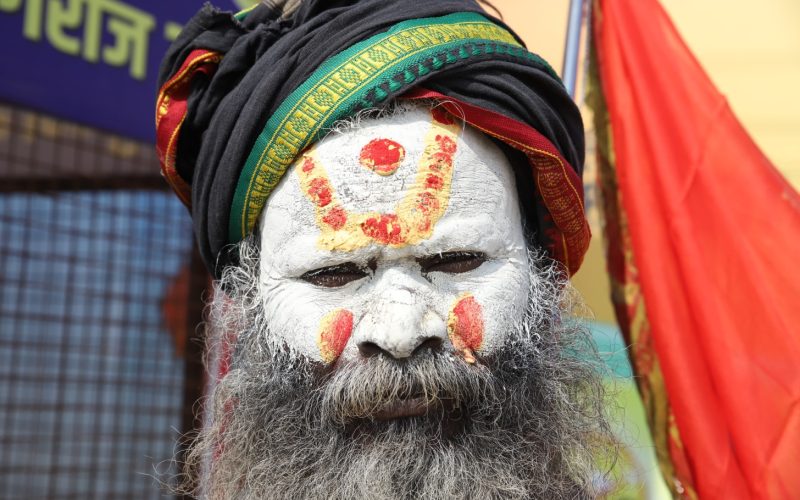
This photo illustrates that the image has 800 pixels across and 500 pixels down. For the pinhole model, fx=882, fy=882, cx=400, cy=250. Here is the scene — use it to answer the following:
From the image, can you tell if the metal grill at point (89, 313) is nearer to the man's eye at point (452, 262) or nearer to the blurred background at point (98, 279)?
the blurred background at point (98, 279)

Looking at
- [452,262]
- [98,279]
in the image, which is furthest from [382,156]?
[98,279]

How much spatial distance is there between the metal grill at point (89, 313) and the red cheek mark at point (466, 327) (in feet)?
5.98

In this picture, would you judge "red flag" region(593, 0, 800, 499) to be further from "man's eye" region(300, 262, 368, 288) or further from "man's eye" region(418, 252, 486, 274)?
"man's eye" region(300, 262, 368, 288)

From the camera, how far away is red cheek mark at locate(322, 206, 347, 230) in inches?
59.1

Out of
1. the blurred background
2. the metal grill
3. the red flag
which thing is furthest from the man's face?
the metal grill

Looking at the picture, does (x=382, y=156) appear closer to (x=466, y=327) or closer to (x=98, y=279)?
(x=466, y=327)

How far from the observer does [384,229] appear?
4.84ft

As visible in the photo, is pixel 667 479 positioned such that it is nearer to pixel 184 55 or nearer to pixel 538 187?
pixel 538 187

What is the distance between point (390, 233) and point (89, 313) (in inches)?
86.1

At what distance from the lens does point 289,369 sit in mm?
1569

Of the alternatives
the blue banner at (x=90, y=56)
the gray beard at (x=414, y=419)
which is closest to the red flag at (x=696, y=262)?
the gray beard at (x=414, y=419)

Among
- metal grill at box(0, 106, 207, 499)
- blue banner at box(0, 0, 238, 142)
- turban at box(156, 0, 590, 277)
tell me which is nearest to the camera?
turban at box(156, 0, 590, 277)

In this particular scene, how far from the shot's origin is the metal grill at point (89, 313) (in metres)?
3.14

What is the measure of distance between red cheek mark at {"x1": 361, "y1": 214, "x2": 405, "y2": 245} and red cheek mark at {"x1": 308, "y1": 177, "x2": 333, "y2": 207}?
8cm
